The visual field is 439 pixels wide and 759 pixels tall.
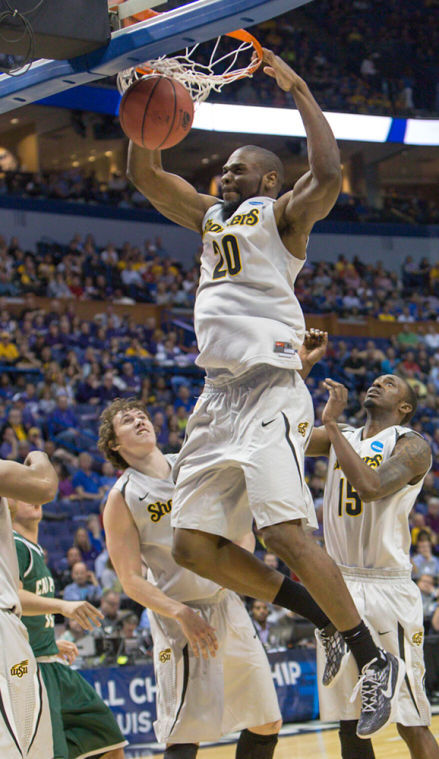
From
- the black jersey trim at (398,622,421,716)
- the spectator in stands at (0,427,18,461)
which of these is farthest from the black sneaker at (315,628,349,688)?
the spectator in stands at (0,427,18,461)

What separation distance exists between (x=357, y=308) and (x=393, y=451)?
52.6 ft

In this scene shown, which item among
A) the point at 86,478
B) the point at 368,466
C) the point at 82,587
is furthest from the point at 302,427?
the point at 86,478

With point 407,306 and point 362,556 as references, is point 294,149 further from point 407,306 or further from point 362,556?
point 362,556

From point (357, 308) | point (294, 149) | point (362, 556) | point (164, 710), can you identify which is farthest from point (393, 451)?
point (294, 149)

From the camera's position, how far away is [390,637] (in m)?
4.81

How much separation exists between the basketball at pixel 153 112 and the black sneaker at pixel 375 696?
7.82 ft

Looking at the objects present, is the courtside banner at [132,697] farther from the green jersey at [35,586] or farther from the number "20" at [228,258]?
the number "20" at [228,258]

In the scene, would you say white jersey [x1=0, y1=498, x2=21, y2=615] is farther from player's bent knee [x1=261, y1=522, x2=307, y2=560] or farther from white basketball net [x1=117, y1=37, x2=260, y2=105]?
white basketball net [x1=117, y1=37, x2=260, y2=105]

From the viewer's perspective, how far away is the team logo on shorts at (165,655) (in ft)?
15.6

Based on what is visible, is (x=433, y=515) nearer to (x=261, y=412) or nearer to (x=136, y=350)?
(x=136, y=350)

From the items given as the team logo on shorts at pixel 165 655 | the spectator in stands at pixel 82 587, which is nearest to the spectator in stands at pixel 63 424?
the spectator in stands at pixel 82 587

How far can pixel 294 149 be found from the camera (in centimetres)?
2167

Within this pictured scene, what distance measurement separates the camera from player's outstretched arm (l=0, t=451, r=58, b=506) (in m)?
3.94

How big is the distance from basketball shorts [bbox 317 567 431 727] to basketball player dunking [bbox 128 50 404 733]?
816 millimetres
